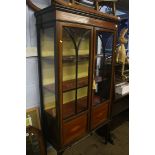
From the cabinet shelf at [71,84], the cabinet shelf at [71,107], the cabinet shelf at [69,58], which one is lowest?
the cabinet shelf at [71,107]

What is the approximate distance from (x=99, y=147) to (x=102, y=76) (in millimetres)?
1058

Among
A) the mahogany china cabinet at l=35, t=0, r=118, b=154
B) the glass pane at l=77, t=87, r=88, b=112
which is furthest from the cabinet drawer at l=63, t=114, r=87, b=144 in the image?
the glass pane at l=77, t=87, r=88, b=112

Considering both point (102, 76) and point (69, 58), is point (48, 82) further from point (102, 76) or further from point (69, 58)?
point (102, 76)

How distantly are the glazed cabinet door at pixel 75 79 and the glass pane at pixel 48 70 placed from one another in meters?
0.13

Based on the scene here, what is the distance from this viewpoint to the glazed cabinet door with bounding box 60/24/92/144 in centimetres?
157

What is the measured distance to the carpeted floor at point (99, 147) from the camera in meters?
2.10

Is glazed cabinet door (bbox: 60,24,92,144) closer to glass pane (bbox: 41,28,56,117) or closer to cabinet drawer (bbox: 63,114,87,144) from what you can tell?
cabinet drawer (bbox: 63,114,87,144)

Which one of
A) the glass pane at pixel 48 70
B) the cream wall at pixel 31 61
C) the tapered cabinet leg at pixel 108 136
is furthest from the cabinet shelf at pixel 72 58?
the tapered cabinet leg at pixel 108 136

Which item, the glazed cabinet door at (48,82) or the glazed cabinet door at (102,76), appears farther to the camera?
the glazed cabinet door at (102,76)

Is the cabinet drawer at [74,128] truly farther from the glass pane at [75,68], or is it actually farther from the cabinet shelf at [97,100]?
the cabinet shelf at [97,100]

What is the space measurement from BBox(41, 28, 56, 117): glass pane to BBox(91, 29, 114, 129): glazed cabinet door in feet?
1.72

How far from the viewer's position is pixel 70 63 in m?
1.70
